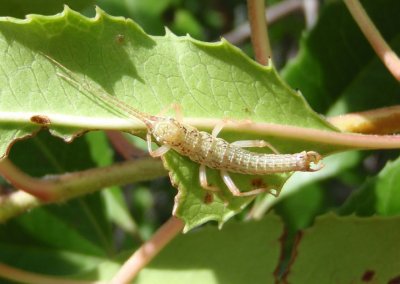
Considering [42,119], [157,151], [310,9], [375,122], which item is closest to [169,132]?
[157,151]

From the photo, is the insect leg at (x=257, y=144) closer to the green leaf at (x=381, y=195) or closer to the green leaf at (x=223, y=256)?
the green leaf at (x=223, y=256)

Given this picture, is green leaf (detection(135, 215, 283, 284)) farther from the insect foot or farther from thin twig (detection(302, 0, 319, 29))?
thin twig (detection(302, 0, 319, 29))

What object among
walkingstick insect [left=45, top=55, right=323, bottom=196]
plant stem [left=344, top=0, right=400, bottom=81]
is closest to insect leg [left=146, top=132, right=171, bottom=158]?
walkingstick insect [left=45, top=55, right=323, bottom=196]

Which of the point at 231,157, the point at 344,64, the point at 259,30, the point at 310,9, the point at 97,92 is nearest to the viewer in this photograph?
the point at 97,92

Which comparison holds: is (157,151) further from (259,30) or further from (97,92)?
(259,30)

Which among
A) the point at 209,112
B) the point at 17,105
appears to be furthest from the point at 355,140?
the point at 17,105

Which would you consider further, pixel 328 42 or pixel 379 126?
pixel 328 42

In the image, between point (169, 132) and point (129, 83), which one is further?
point (169, 132)

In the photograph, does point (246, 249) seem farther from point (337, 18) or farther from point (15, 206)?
point (337, 18)
